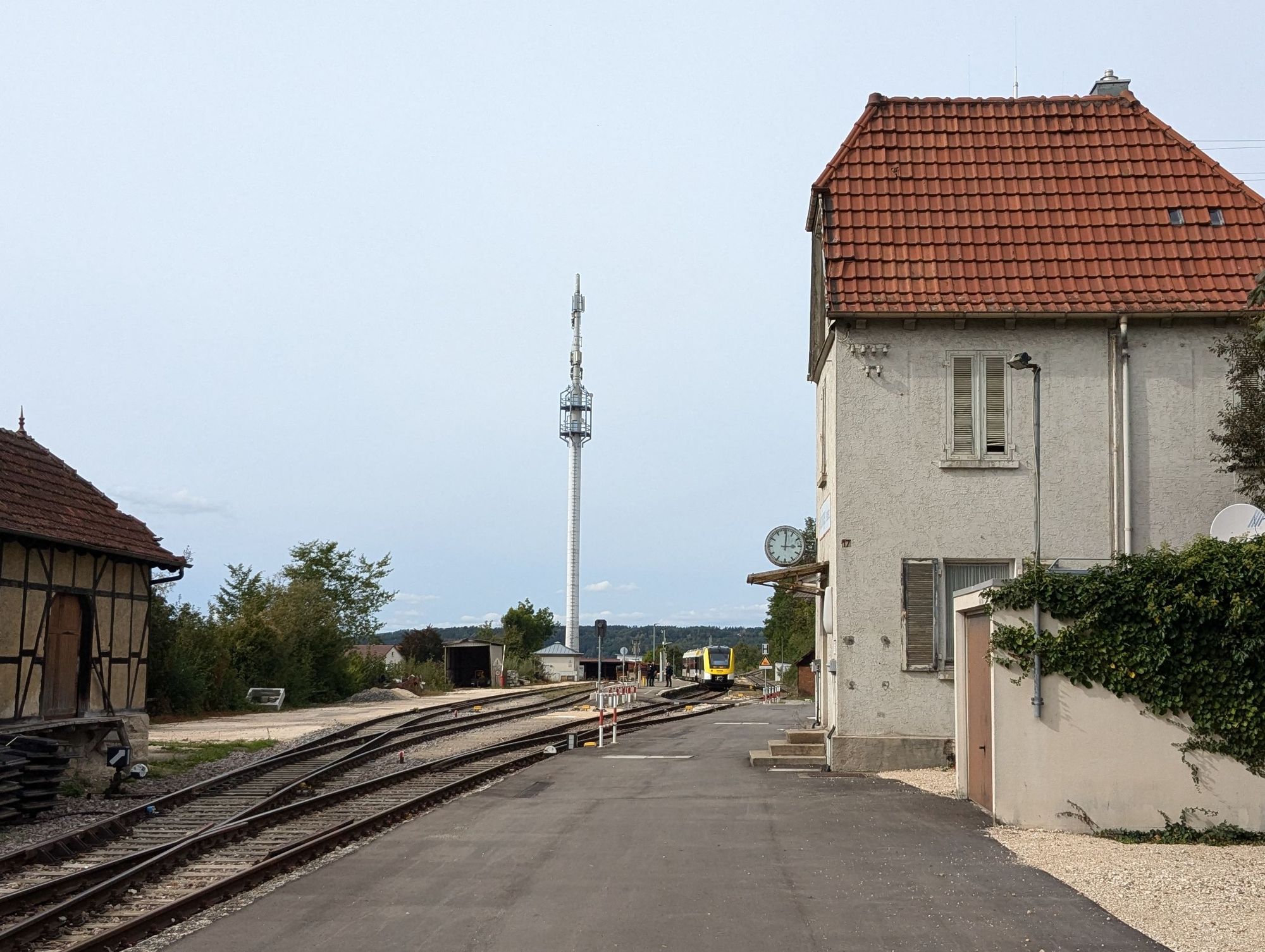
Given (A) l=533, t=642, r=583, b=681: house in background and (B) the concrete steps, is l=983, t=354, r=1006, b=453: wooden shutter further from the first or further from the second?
(A) l=533, t=642, r=583, b=681: house in background

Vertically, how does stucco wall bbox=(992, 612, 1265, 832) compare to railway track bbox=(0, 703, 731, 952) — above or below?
above

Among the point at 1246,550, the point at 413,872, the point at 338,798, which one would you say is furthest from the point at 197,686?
the point at 1246,550

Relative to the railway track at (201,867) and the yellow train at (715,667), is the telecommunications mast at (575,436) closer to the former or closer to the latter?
the yellow train at (715,667)

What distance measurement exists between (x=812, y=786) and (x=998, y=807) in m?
Answer: 4.08

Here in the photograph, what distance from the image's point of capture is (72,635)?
68.9 ft

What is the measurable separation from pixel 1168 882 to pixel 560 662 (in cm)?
7604

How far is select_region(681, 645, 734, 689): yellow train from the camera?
2731 inches

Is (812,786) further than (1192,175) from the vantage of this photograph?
No

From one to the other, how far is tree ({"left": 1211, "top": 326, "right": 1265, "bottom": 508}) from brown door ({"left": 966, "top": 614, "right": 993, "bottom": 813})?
222 inches

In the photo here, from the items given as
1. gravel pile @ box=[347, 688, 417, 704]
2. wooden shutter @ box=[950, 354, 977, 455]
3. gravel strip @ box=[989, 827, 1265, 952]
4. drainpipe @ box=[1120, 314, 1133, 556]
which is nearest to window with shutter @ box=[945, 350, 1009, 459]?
wooden shutter @ box=[950, 354, 977, 455]

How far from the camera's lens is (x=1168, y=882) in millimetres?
10648

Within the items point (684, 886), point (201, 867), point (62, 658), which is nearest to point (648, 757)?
point (62, 658)

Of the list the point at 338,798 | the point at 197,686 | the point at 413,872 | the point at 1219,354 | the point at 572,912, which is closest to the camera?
the point at 572,912

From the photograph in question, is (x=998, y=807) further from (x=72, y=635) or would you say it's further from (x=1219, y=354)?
(x=72, y=635)
